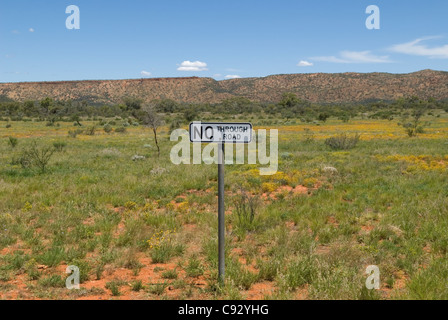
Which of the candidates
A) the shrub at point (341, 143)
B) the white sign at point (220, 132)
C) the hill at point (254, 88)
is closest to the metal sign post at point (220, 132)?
the white sign at point (220, 132)

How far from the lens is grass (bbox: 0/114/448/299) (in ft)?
16.1

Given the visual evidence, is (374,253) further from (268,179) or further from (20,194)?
(20,194)

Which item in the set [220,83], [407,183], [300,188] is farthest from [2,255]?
[220,83]

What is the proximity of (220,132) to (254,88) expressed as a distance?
123422 millimetres

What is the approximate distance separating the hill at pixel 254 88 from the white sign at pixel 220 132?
361ft

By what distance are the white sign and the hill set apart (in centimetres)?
11010

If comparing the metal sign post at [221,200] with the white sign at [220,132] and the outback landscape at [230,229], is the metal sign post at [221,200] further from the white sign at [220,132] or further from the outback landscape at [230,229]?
the outback landscape at [230,229]

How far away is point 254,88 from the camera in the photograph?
408ft

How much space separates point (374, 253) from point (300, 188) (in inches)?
222

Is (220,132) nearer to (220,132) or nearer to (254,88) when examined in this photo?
(220,132)

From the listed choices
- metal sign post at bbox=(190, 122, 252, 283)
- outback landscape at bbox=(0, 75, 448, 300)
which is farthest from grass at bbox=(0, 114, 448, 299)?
metal sign post at bbox=(190, 122, 252, 283)

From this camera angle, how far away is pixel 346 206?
29.2 ft

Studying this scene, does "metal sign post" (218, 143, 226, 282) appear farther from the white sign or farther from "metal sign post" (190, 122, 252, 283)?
the white sign

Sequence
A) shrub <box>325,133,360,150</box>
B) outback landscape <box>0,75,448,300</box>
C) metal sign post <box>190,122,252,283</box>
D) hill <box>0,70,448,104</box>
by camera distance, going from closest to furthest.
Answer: metal sign post <box>190,122,252,283</box>, outback landscape <box>0,75,448,300</box>, shrub <box>325,133,360,150</box>, hill <box>0,70,448,104</box>
